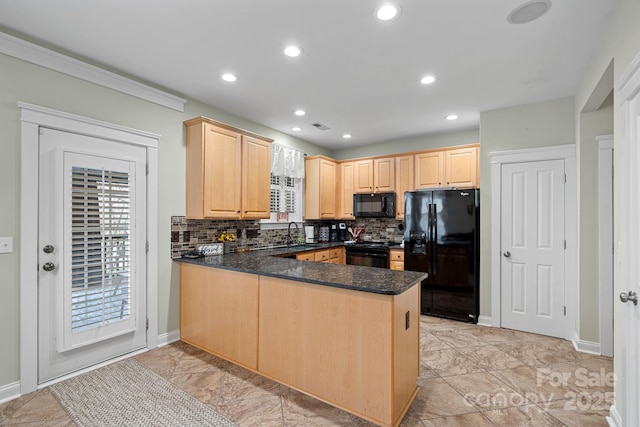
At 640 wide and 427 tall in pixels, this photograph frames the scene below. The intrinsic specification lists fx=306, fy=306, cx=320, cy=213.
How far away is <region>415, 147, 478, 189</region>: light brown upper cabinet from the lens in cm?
424

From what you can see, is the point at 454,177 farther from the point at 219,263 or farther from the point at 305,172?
the point at 219,263

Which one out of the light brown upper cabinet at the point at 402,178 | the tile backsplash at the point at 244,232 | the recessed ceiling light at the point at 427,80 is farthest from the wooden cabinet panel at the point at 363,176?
the recessed ceiling light at the point at 427,80

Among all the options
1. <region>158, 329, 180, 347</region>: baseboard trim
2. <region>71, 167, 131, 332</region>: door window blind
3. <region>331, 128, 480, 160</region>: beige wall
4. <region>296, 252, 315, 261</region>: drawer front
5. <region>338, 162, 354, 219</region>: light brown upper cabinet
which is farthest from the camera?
<region>338, 162, 354, 219</region>: light brown upper cabinet

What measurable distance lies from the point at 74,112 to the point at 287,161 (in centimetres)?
272

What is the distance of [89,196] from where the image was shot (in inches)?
102

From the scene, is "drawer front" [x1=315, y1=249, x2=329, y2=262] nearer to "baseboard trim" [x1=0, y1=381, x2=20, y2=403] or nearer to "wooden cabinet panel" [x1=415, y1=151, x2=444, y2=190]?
"wooden cabinet panel" [x1=415, y1=151, x2=444, y2=190]

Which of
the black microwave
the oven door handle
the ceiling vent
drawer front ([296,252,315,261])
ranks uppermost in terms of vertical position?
the ceiling vent

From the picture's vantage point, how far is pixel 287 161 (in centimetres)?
477

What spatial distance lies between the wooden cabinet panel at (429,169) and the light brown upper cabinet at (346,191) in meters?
1.18

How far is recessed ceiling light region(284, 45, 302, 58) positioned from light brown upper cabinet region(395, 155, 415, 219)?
2.80m

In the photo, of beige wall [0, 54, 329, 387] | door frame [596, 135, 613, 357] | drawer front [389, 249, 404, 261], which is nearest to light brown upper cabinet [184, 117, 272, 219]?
beige wall [0, 54, 329, 387]

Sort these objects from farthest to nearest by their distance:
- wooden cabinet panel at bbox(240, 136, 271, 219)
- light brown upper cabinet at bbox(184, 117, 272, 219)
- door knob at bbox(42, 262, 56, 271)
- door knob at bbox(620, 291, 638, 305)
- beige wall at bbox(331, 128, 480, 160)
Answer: beige wall at bbox(331, 128, 480, 160) → wooden cabinet panel at bbox(240, 136, 271, 219) → light brown upper cabinet at bbox(184, 117, 272, 219) → door knob at bbox(42, 262, 56, 271) → door knob at bbox(620, 291, 638, 305)

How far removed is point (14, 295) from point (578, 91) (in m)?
5.24

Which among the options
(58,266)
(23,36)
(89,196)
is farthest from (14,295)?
(23,36)
